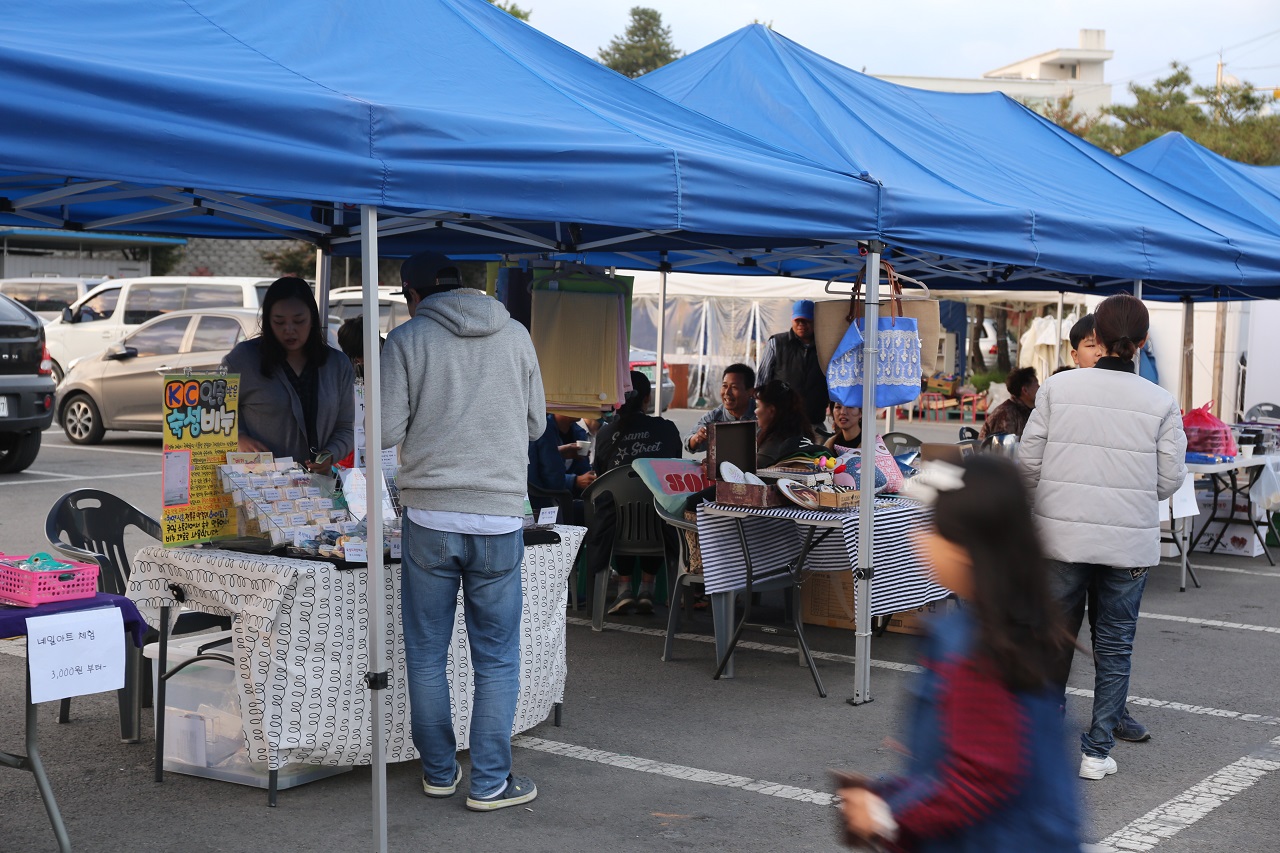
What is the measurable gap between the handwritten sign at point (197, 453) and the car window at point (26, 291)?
18.9 m

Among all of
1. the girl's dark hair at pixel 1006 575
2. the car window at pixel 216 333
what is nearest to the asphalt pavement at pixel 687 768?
the girl's dark hair at pixel 1006 575

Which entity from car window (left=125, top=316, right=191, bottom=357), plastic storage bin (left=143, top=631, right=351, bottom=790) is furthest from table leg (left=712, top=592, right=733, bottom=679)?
car window (left=125, top=316, right=191, bottom=357)

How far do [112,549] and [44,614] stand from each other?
1.76 meters

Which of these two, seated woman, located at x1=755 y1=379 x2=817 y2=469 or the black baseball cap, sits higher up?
the black baseball cap

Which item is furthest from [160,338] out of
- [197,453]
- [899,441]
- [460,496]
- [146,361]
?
[460,496]

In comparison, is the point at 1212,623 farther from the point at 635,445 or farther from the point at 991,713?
the point at 991,713

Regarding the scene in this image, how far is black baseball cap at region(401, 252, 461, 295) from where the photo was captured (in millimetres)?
4375

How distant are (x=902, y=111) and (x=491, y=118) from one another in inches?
176

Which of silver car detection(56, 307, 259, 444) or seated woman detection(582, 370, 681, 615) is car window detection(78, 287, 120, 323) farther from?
seated woman detection(582, 370, 681, 615)

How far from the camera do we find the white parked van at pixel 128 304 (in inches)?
665

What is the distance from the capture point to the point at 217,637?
16.9 feet

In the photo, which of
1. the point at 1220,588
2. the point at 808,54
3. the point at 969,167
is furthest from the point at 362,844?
the point at 1220,588

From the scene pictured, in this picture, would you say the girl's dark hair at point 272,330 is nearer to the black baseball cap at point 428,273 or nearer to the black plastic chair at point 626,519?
the black baseball cap at point 428,273

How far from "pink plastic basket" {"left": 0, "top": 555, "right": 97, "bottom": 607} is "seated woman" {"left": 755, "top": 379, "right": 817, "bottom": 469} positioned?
4.29 m
